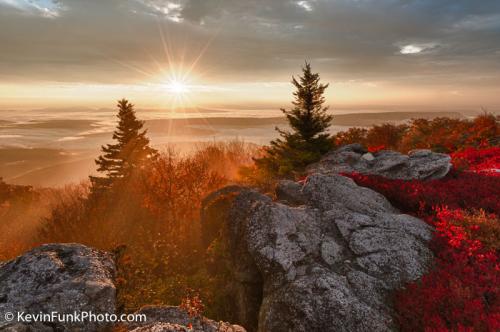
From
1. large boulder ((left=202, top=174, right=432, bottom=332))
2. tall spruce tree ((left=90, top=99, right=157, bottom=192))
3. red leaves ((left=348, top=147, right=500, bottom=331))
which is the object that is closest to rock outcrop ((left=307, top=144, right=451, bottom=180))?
red leaves ((left=348, top=147, right=500, bottom=331))

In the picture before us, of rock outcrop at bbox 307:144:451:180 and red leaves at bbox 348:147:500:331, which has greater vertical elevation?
rock outcrop at bbox 307:144:451:180

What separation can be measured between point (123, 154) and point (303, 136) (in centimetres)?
1723

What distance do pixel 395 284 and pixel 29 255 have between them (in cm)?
838

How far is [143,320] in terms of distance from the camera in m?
6.53

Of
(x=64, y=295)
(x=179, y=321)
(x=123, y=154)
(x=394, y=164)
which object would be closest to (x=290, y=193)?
(x=179, y=321)

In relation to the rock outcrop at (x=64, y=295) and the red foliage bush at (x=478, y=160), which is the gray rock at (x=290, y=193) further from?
the red foliage bush at (x=478, y=160)

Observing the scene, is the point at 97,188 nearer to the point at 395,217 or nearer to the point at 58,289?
the point at 58,289

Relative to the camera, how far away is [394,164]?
1364 cm

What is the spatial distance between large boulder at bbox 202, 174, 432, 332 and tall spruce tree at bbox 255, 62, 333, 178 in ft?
29.4

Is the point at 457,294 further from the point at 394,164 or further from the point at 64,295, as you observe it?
the point at 394,164

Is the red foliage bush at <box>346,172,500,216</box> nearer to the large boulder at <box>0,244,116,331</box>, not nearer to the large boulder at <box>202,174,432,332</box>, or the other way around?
the large boulder at <box>202,174,432,332</box>

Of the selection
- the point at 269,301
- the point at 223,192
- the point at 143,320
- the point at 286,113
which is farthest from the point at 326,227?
the point at 286,113

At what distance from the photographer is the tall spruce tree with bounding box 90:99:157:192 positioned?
94.7ft

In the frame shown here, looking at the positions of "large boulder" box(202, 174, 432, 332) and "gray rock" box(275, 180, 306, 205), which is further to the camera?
"gray rock" box(275, 180, 306, 205)
